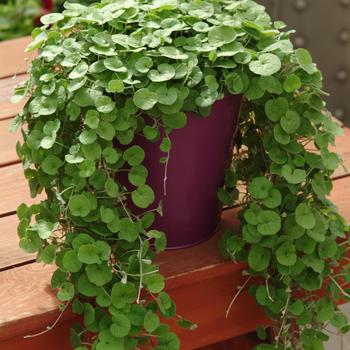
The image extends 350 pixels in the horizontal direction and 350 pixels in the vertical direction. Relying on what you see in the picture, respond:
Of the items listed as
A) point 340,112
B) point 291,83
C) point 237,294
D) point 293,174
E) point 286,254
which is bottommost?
point 340,112

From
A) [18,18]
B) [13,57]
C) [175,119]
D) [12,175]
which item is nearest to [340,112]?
[13,57]

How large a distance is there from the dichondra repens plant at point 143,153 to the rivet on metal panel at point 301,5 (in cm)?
119

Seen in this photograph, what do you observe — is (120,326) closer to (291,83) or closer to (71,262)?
(71,262)

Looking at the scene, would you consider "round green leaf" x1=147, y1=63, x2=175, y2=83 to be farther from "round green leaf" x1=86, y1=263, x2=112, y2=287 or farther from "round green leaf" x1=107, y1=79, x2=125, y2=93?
"round green leaf" x1=86, y1=263, x2=112, y2=287

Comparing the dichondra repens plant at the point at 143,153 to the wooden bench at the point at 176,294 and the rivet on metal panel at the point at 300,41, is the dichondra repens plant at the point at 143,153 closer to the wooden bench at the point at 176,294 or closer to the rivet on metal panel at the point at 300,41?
the wooden bench at the point at 176,294

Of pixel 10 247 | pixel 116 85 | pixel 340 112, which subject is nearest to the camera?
pixel 116 85

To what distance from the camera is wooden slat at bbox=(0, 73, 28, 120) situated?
69.9 inches

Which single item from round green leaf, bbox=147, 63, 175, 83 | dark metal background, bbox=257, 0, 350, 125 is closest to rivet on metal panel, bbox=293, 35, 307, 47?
dark metal background, bbox=257, 0, 350, 125

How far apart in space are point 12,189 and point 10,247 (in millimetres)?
188

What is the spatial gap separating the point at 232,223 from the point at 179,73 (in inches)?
13.5

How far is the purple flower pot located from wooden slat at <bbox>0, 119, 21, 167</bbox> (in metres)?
0.44

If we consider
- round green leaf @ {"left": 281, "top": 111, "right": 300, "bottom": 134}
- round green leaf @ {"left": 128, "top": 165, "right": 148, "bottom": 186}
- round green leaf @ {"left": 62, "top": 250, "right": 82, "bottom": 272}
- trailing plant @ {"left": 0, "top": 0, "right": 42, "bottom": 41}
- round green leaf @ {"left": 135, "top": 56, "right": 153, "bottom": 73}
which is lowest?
trailing plant @ {"left": 0, "top": 0, "right": 42, "bottom": 41}

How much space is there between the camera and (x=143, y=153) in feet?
3.84

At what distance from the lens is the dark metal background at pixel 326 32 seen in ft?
7.97
